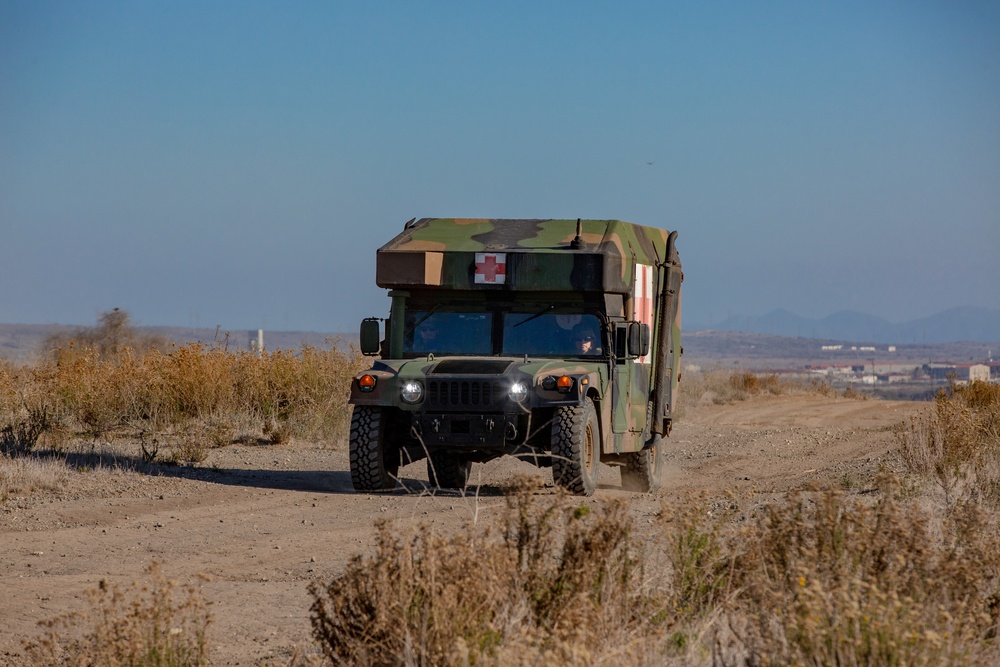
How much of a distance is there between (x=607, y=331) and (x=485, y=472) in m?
3.94

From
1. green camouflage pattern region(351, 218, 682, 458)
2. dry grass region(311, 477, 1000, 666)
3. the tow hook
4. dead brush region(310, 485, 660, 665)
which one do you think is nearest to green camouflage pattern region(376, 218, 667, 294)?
green camouflage pattern region(351, 218, 682, 458)

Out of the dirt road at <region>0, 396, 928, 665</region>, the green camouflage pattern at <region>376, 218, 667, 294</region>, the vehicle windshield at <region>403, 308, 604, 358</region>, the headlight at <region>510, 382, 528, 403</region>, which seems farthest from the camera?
the vehicle windshield at <region>403, 308, 604, 358</region>

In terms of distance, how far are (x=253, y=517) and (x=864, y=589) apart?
23.2ft

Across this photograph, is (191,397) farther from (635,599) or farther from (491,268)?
(635,599)

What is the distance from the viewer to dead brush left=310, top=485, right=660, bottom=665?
17.5 ft

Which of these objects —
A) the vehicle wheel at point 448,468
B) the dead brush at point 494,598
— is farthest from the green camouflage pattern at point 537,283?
the dead brush at point 494,598

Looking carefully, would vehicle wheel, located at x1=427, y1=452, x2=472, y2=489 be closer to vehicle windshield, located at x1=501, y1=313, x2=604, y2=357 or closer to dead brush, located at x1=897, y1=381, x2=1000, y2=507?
vehicle windshield, located at x1=501, y1=313, x2=604, y2=357

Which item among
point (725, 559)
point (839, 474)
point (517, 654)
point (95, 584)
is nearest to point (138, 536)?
point (95, 584)

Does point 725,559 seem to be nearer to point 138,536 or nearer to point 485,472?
point 138,536

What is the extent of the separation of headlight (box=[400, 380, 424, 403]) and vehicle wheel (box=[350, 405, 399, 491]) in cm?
51

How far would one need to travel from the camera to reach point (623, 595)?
237 inches

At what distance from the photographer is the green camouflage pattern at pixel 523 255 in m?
13.0

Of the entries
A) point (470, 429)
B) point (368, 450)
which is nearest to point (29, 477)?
point (368, 450)

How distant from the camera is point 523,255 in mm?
13188
